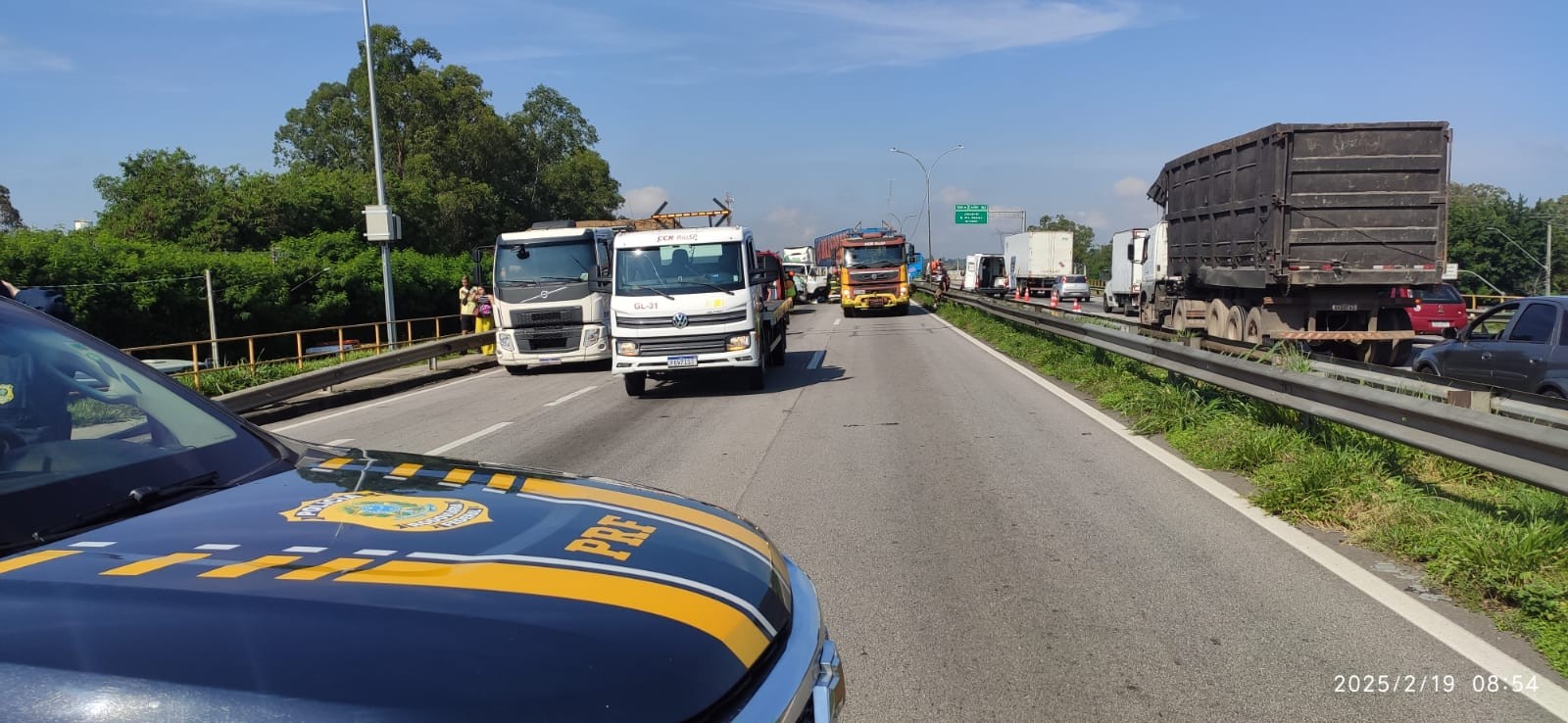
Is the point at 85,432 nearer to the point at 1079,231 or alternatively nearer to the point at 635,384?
the point at 635,384

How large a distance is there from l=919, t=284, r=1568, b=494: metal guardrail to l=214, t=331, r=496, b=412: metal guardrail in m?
9.32

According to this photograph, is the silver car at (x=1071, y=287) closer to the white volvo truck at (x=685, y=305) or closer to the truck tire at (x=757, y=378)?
the truck tire at (x=757, y=378)

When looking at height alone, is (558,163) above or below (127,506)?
above

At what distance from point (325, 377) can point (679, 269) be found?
5.53 meters

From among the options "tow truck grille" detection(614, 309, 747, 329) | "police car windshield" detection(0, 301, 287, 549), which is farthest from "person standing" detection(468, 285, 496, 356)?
"police car windshield" detection(0, 301, 287, 549)

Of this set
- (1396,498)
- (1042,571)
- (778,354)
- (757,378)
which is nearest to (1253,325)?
(778,354)

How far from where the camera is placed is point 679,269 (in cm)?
1429

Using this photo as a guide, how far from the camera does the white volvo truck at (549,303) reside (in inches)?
721

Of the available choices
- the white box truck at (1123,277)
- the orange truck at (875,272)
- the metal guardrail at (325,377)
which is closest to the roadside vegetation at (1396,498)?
the metal guardrail at (325,377)

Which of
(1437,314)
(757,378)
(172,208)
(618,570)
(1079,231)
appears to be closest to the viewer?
(618,570)

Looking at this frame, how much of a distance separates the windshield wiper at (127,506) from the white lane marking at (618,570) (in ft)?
2.53

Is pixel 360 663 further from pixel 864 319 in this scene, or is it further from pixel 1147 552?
pixel 864 319

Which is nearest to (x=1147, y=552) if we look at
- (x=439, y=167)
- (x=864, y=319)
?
(x=864, y=319)

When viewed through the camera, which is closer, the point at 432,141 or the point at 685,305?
the point at 685,305
